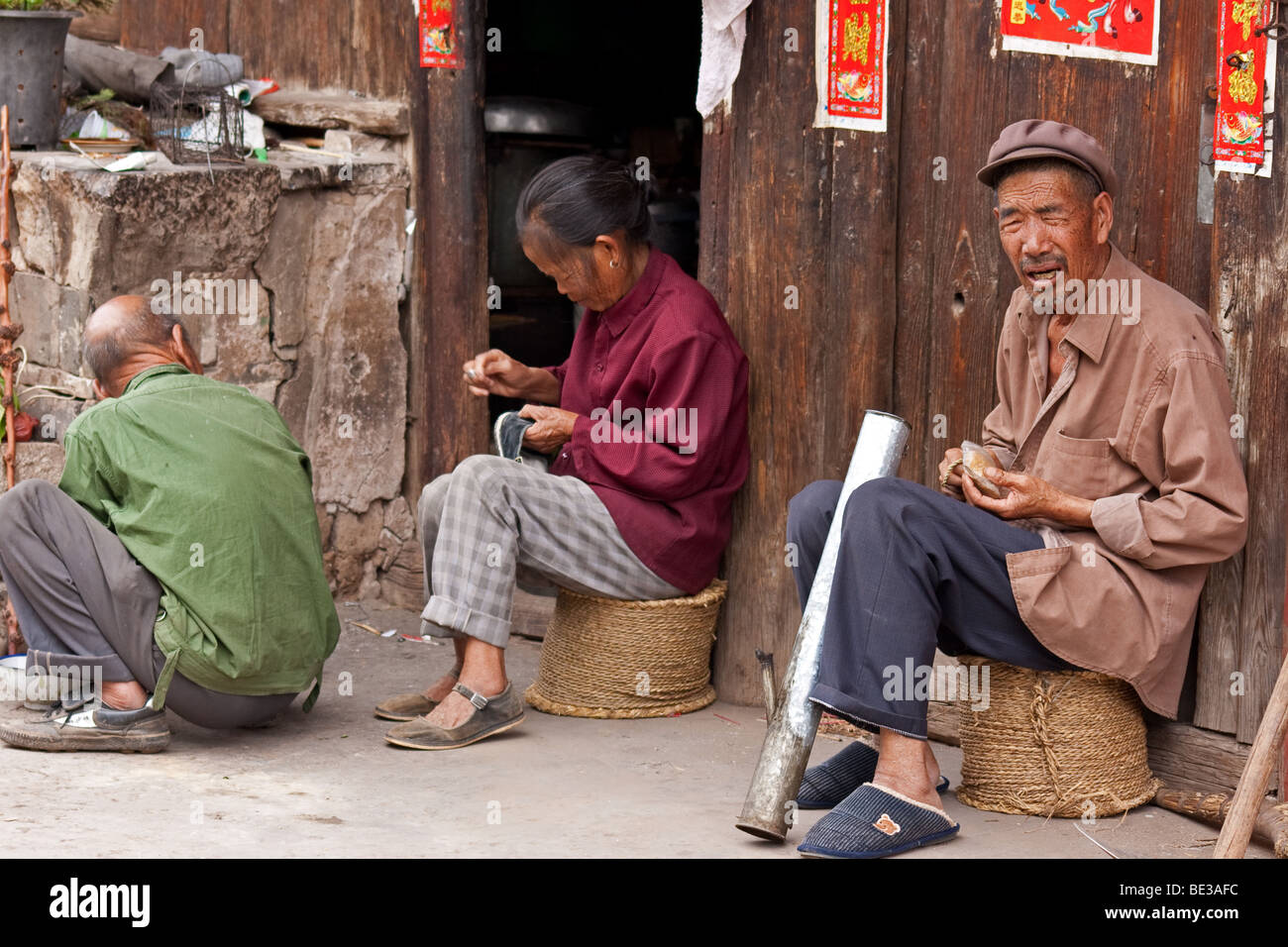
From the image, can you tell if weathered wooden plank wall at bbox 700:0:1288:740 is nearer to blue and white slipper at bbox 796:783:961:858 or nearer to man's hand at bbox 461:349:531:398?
man's hand at bbox 461:349:531:398

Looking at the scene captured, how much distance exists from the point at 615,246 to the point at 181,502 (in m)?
1.36

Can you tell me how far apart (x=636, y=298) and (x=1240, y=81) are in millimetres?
1690

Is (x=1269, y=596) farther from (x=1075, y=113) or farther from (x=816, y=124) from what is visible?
(x=816, y=124)

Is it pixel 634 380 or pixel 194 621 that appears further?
pixel 634 380

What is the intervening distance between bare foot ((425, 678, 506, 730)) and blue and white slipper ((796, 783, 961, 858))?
116 cm

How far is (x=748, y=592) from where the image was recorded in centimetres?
465

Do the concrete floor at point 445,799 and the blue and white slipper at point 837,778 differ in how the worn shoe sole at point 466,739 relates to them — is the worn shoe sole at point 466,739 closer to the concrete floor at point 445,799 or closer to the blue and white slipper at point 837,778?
the concrete floor at point 445,799

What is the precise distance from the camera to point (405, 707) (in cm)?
441

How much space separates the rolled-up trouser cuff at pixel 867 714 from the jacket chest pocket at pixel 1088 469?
643 mm

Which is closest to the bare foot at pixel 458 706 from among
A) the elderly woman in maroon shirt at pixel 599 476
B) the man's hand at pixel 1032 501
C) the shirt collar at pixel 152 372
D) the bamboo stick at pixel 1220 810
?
the elderly woman in maroon shirt at pixel 599 476

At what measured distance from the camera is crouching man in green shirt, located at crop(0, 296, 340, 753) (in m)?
3.93

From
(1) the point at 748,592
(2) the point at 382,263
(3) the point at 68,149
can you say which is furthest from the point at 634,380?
(3) the point at 68,149

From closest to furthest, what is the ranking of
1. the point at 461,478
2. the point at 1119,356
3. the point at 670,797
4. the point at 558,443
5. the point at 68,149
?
the point at 1119,356, the point at 670,797, the point at 461,478, the point at 558,443, the point at 68,149

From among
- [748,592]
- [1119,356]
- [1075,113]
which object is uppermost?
[1075,113]
